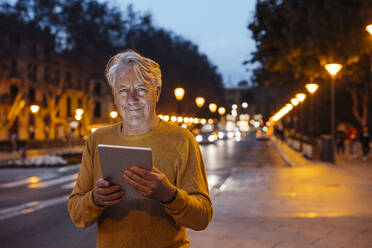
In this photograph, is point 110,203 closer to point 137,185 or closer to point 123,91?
point 137,185

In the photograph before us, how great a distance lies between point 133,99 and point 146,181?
528mm

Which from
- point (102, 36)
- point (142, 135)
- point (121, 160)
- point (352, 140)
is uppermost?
point (102, 36)

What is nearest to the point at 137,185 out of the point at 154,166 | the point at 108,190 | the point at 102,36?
the point at 108,190

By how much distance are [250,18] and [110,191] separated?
23475 millimetres

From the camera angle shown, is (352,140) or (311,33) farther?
(352,140)

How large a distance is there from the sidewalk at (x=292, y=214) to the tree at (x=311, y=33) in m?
6.83

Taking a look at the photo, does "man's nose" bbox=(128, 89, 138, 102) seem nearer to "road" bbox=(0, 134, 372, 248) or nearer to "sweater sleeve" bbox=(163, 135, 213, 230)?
"sweater sleeve" bbox=(163, 135, 213, 230)

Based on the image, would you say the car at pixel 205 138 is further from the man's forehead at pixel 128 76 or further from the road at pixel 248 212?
the man's forehead at pixel 128 76

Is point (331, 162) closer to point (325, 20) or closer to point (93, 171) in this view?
point (325, 20)

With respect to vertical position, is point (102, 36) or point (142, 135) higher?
point (102, 36)

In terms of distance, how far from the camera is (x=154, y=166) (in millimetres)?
2314

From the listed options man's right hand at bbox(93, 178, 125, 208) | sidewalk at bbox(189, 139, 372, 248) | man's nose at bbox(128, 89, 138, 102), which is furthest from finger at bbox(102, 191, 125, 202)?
sidewalk at bbox(189, 139, 372, 248)

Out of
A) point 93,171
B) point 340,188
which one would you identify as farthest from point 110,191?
point 340,188

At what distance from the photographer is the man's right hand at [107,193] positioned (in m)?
2.14
